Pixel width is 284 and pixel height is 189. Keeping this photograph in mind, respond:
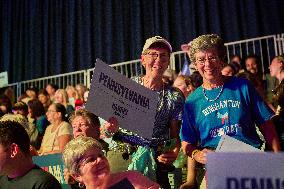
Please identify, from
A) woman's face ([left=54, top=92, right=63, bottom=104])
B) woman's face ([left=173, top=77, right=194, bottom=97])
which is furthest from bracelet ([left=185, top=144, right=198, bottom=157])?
woman's face ([left=54, top=92, right=63, bottom=104])

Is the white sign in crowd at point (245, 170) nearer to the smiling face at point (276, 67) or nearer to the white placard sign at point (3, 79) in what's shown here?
the smiling face at point (276, 67)

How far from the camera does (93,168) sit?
87.3 inches

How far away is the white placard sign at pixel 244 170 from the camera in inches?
49.2

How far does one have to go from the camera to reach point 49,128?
5715 millimetres

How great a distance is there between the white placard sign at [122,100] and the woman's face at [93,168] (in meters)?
0.41

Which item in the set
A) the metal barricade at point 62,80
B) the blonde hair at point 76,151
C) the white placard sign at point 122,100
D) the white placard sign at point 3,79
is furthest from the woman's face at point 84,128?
the white placard sign at point 3,79

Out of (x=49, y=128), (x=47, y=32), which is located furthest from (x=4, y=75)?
(x=49, y=128)

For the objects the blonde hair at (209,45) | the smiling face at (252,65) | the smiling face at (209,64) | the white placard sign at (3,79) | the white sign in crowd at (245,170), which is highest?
the blonde hair at (209,45)

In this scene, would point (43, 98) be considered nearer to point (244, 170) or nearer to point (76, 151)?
point (76, 151)

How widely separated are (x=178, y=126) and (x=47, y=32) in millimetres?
10209

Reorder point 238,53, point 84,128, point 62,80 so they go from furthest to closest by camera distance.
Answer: point 62,80 → point 238,53 → point 84,128

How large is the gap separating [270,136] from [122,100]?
857mm

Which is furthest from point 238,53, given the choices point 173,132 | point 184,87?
point 173,132

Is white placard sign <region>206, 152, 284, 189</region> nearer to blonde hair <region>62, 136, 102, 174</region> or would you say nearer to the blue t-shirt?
blonde hair <region>62, 136, 102, 174</region>
